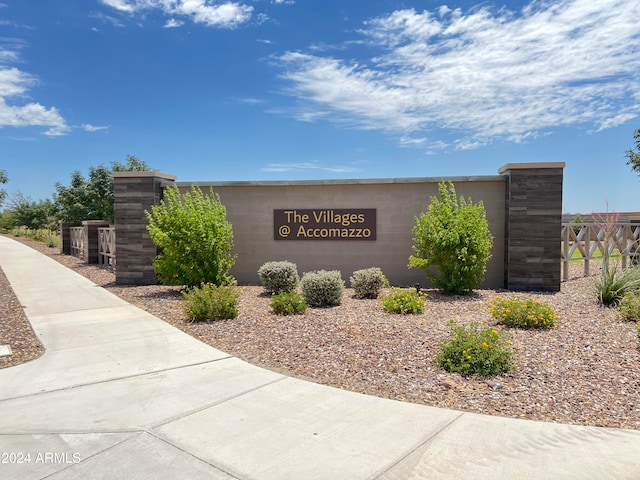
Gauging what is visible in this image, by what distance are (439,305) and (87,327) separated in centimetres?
647

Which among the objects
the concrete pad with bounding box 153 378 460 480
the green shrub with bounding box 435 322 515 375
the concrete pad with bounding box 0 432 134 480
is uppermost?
the green shrub with bounding box 435 322 515 375

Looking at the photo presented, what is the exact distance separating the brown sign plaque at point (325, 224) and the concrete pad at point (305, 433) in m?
7.45

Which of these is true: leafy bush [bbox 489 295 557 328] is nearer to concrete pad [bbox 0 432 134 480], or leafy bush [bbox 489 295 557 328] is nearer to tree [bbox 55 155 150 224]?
concrete pad [bbox 0 432 134 480]

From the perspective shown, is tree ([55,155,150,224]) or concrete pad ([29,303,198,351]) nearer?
concrete pad ([29,303,198,351])

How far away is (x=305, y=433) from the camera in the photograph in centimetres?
400

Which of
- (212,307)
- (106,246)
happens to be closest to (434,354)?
(212,307)

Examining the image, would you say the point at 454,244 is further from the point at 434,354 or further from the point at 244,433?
the point at 244,433

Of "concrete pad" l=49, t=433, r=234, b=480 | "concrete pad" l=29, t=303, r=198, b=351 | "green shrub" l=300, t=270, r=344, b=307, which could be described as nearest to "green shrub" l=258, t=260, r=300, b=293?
"green shrub" l=300, t=270, r=344, b=307

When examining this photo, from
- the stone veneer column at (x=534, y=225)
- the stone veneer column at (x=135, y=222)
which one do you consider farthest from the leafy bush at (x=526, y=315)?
the stone veneer column at (x=135, y=222)

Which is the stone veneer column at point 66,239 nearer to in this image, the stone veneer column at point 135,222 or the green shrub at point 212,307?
the stone veneer column at point 135,222

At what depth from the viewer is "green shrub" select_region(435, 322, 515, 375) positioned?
5418 mm

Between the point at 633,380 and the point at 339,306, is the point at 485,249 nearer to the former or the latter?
the point at 339,306

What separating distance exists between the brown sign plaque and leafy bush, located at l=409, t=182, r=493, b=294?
1749mm

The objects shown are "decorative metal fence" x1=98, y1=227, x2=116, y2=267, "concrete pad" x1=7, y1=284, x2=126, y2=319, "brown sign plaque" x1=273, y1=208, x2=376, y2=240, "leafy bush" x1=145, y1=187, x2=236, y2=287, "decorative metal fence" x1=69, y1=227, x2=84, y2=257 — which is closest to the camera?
"concrete pad" x1=7, y1=284, x2=126, y2=319
